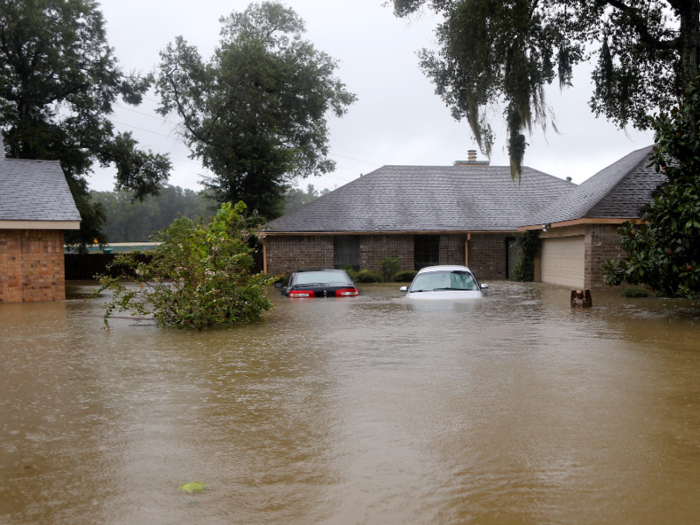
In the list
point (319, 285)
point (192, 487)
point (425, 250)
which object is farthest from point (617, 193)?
point (192, 487)

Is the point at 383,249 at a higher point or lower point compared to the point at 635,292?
higher

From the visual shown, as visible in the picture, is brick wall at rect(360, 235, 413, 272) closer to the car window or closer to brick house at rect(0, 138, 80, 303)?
the car window

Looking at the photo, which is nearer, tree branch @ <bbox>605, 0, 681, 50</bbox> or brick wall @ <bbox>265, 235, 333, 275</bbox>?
tree branch @ <bbox>605, 0, 681, 50</bbox>

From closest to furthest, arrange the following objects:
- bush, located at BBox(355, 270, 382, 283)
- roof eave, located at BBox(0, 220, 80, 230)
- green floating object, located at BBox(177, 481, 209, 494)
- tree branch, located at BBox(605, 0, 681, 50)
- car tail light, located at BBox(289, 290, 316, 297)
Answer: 1. green floating object, located at BBox(177, 481, 209, 494)
2. tree branch, located at BBox(605, 0, 681, 50)
3. roof eave, located at BBox(0, 220, 80, 230)
4. car tail light, located at BBox(289, 290, 316, 297)
5. bush, located at BBox(355, 270, 382, 283)

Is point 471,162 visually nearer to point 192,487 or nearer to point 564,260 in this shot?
point 564,260

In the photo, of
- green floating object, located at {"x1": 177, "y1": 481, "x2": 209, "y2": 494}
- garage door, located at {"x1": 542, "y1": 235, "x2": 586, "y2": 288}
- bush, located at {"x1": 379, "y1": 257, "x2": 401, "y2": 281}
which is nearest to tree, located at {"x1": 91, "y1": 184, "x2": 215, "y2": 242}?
bush, located at {"x1": 379, "y1": 257, "x2": 401, "y2": 281}

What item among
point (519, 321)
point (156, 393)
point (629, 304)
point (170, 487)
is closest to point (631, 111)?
point (629, 304)

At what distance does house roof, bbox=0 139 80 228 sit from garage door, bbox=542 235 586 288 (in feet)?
54.3

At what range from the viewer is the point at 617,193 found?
2259cm

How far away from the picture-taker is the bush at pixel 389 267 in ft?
96.4

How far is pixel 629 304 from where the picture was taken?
58.6 feet

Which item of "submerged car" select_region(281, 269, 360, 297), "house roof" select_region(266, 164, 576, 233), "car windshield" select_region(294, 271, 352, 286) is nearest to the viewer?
"submerged car" select_region(281, 269, 360, 297)

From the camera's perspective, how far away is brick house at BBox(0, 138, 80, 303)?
19625 millimetres

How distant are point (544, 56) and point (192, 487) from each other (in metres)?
15.0
